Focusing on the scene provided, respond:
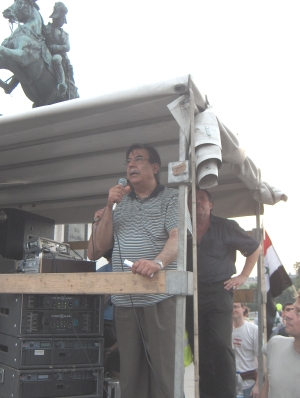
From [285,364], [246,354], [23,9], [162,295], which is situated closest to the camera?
[162,295]

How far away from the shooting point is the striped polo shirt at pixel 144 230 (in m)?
Answer: 3.13

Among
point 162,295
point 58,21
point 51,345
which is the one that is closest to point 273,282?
point 162,295

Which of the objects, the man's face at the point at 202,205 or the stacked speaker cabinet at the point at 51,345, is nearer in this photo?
the stacked speaker cabinet at the point at 51,345

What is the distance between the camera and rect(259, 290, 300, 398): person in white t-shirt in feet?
10.5

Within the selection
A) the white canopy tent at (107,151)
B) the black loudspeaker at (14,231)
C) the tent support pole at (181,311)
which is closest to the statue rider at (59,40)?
the white canopy tent at (107,151)

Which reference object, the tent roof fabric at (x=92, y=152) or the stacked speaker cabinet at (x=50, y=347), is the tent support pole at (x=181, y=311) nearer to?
the tent roof fabric at (x=92, y=152)

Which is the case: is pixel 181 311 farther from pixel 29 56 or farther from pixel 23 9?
pixel 23 9

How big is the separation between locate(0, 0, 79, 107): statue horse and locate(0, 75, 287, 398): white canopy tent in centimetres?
670

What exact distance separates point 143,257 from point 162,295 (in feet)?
0.91

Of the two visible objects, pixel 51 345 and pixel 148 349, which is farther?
pixel 51 345

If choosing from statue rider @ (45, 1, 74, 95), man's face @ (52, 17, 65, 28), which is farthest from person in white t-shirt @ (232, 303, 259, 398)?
man's face @ (52, 17, 65, 28)

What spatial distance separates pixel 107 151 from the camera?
4.01 meters

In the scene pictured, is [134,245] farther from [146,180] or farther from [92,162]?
[92,162]

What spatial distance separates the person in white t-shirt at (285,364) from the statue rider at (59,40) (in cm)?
976
